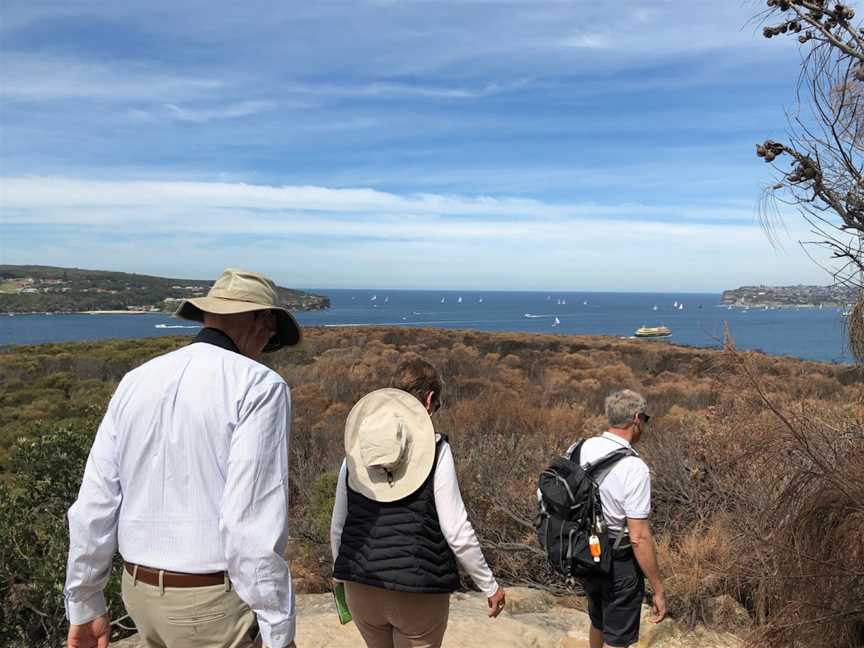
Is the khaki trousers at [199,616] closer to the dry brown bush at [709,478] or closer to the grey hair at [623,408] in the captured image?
the grey hair at [623,408]

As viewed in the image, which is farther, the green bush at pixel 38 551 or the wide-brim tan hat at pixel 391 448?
the green bush at pixel 38 551

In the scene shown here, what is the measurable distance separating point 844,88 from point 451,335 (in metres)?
27.8

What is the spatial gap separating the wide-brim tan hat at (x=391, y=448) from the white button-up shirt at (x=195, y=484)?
2.32 ft

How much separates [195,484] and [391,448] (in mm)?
883

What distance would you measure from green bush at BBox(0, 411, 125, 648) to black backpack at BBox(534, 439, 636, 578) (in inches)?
131

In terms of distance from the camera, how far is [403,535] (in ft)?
9.43

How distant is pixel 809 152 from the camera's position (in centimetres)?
364

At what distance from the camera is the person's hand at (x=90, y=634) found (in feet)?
7.57

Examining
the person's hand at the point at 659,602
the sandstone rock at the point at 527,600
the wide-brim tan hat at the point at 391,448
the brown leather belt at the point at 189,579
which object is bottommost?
the sandstone rock at the point at 527,600

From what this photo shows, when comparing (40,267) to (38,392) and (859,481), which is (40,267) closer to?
(38,392)

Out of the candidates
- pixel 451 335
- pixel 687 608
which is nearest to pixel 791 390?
pixel 687 608

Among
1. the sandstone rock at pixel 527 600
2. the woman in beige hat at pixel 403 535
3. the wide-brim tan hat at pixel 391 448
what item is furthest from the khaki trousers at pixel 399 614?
the sandstone rock at pixel 527 600

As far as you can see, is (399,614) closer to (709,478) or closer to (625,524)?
(625,524)

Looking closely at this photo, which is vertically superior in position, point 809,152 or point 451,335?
point 809,152
